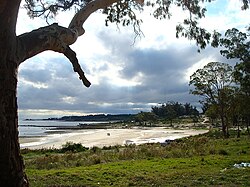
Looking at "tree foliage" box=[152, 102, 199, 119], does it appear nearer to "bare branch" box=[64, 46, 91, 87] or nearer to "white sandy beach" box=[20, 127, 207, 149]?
"white sandy beach" box=[20, 127, 207, 149]

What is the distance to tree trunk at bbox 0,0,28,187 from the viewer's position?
4.88m

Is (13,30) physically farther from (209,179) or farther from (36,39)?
(209,179)

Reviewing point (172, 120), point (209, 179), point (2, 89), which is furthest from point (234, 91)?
point (172, 120)

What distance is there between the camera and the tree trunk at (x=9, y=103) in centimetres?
488

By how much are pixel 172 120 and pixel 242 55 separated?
85.2 meters

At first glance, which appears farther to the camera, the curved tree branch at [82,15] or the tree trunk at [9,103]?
the curved tree branch at [82,15]

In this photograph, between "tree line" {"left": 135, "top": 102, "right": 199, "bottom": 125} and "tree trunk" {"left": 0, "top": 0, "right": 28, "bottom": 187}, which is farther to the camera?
"tree line" {"left": 135, "top": 102, "right": 199, "bottom": 125}

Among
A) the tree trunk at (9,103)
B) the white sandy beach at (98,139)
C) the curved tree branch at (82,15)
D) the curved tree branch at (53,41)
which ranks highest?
the curved tree branch at (82,15)

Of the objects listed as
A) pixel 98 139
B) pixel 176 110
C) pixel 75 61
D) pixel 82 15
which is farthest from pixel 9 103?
pixel 176 110

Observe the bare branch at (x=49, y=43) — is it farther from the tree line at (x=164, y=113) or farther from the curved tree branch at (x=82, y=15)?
the tree line at (x=164, y=113)

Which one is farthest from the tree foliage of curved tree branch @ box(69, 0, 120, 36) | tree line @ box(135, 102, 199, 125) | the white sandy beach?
curved tree branch @ box(69, 0, 120, 36)

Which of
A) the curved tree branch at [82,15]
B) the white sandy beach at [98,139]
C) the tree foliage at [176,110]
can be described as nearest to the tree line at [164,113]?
the tree foliage at [176,110]

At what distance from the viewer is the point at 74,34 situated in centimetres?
658

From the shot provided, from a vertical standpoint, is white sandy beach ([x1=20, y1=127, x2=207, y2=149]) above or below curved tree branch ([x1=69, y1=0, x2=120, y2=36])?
below
